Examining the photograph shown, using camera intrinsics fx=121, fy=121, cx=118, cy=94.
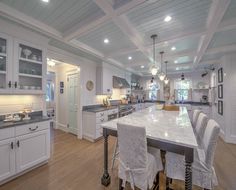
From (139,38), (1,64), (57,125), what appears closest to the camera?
(1,64)

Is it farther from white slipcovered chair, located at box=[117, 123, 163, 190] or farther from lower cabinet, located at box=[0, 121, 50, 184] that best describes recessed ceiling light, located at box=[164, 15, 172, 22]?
lower cabinet, located at box=[0, 121, 50, 184]

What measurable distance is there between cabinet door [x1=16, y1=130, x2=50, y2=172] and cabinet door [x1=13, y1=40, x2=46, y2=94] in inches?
33.4

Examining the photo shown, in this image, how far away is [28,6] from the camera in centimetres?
177

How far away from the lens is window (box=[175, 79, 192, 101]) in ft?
22.3

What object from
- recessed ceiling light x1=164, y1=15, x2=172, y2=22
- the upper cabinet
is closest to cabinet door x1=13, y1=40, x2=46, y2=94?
the upper cabinet

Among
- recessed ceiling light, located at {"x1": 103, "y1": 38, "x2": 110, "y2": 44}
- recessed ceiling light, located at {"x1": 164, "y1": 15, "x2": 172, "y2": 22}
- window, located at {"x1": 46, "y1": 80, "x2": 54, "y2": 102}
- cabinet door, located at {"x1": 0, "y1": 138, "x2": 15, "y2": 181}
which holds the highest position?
recessed ceiling light, located at {"x1": 103, "y1": 38, "x2": 110, "y2": 44}

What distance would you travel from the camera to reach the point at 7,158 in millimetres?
1856

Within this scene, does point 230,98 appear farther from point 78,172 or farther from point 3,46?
point 3,46

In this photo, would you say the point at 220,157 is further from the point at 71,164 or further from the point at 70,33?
the point at 70,33

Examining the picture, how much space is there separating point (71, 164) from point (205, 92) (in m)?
6.97

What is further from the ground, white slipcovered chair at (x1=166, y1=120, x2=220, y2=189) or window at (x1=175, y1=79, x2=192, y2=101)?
window at (x1=175, y1=79, x2=192, y2=101)

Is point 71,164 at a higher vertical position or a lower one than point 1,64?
lower

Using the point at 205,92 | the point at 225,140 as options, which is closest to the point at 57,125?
the point at 225,140

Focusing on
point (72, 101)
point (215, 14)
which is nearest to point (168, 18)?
point (215, 14)
